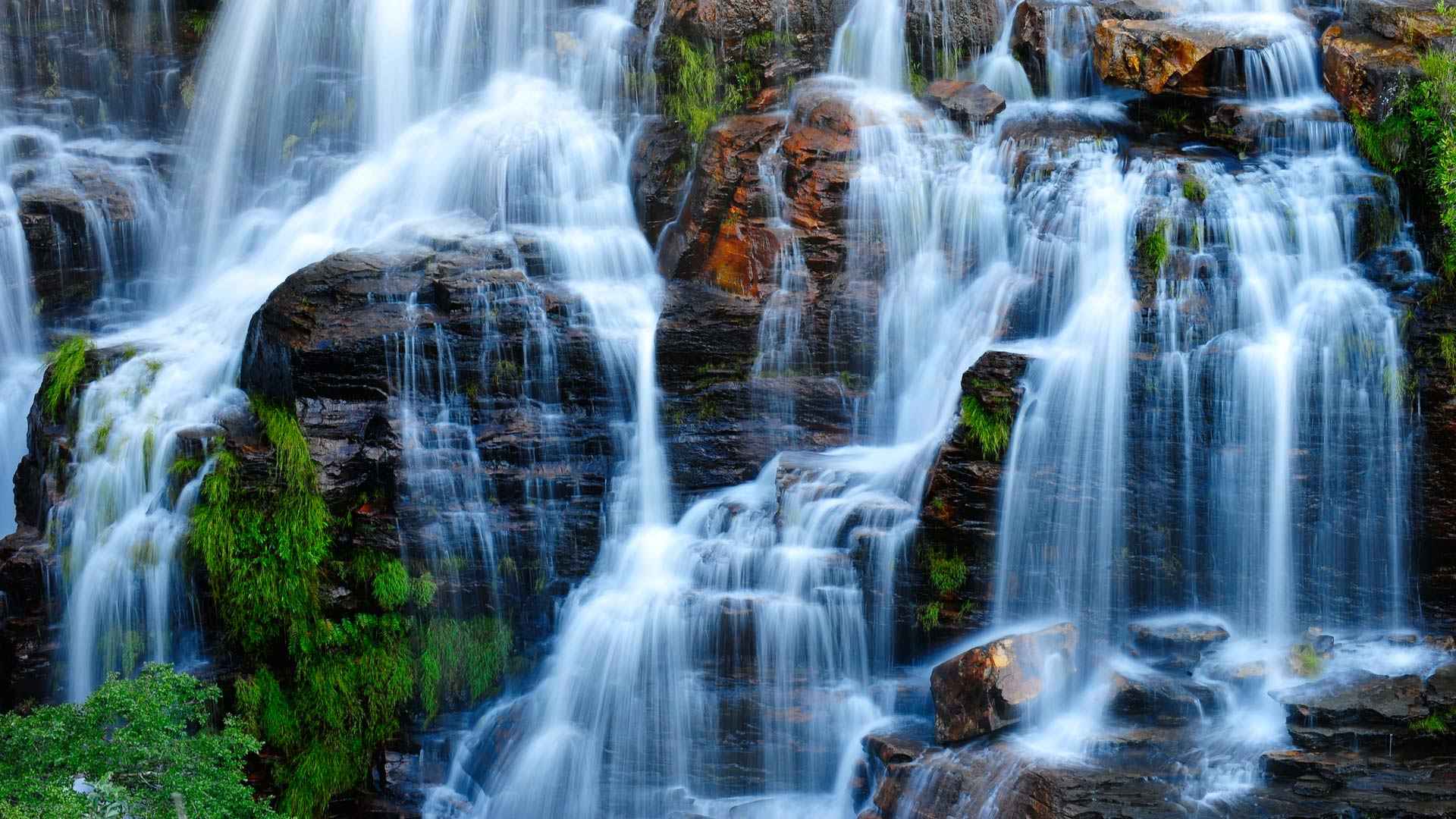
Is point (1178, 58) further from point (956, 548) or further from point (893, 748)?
point (893, 748)

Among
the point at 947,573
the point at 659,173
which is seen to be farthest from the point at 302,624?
the point at 659,173

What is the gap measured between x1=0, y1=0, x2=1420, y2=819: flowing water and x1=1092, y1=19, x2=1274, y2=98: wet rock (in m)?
0.14

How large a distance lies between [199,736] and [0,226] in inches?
394

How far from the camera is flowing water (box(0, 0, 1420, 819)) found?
1159 centimetres

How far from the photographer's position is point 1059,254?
1336 cm

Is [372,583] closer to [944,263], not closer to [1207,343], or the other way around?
[944,263]

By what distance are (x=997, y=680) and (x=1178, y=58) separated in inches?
332

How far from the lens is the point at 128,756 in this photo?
32.4 feet

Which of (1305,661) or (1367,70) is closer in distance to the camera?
(1305,661)

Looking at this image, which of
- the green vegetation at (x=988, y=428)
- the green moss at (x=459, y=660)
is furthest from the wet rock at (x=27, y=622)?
the green vegetation at (x=988, y=428)

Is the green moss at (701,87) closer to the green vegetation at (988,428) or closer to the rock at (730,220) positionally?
the rock at (730,220)

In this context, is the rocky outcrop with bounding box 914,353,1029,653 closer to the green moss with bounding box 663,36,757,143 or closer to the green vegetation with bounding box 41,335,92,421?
the green moss with bounding box 663,36,757,143

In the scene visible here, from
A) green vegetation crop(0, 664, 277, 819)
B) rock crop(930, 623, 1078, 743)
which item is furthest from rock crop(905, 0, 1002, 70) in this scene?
green vegetation crop(0, 664, 277, 819)

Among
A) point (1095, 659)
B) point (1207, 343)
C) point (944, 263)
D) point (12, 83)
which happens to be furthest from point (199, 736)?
point (12, 83)
